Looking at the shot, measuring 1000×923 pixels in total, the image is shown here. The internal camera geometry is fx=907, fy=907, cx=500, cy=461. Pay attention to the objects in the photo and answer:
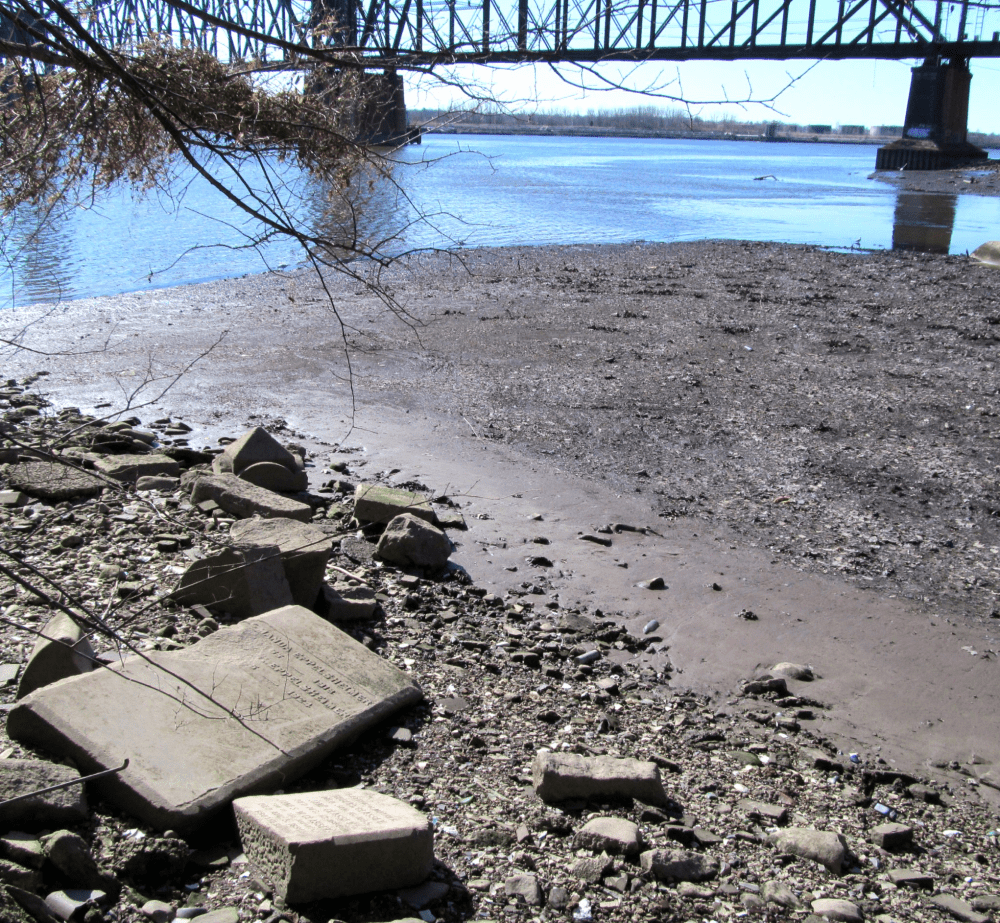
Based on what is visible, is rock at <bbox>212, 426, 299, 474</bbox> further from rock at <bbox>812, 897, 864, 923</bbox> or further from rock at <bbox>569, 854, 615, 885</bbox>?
rock at <bbox>812, 897, 864, 923</bbox>

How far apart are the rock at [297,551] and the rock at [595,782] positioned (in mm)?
1537

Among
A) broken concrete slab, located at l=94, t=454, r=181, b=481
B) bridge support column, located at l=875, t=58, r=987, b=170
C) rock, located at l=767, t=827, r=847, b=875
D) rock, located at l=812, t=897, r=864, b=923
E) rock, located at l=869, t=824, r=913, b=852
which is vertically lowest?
rock, located at l=869, t=824, r=913, b=852

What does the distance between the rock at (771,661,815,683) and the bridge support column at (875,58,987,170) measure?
5315cm

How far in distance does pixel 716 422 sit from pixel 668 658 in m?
3.84

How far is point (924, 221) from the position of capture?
25094 mm

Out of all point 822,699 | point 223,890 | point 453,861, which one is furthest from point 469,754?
point 822,699

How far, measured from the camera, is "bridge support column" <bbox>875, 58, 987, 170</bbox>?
1951 inches

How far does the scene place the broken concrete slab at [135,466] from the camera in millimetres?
5418

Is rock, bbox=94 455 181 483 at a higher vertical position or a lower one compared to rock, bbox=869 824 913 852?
higher

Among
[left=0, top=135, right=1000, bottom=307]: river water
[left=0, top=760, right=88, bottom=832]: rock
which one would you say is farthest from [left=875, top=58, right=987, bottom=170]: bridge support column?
[left=0, top=760, right=88, bottom=832]: rock

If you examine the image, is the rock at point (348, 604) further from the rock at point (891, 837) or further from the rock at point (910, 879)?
the rock at point (910, 879)

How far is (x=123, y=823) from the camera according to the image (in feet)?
8.38

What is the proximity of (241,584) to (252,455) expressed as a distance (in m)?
2.00

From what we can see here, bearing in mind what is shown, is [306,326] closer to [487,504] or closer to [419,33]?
[487,504]
